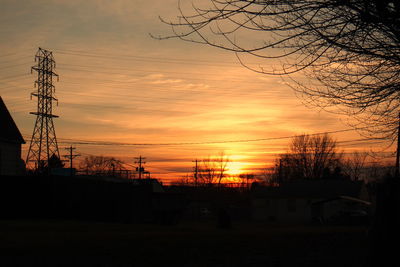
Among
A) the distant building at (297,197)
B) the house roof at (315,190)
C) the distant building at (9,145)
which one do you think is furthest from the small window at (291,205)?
the distant building at (9,145)

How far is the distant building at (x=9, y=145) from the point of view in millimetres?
35281

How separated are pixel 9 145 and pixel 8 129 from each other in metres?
1.39

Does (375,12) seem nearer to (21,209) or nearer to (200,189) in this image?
(21,209)

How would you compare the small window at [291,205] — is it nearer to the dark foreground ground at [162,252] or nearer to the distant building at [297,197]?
the distant building at [297,197]

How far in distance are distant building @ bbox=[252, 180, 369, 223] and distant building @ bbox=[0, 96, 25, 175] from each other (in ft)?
116

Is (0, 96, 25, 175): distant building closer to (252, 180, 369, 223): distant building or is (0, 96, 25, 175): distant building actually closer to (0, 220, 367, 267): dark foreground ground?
(0, 220, 367, 267): dark foreground ground

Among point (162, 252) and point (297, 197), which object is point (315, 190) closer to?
point (297, 197)

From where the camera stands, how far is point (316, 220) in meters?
50.9

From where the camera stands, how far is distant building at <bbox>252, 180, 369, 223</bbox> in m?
63.6

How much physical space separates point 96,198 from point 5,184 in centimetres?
574

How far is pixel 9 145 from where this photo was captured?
36.1 m

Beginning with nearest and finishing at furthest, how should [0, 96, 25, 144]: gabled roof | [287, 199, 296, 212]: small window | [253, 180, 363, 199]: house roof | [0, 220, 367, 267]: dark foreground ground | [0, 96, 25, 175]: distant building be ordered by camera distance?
[0, 220, 367, 267]: dark foreground ground
[0, 96, 25, 175]: distant building
[0, 96, 25, 144]: gabled roof
[253, 180, 363, 199]: house roof
[287, 199, 296, 212]: small window

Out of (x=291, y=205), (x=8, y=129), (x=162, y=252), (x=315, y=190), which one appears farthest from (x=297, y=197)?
(x=162, y=252)

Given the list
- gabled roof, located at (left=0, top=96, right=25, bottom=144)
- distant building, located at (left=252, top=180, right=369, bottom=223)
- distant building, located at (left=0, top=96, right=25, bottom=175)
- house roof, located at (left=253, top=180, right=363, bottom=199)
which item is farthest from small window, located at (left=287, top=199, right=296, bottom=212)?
gabled roof, located at (left=0, top=96, right=25, bottom=144)
